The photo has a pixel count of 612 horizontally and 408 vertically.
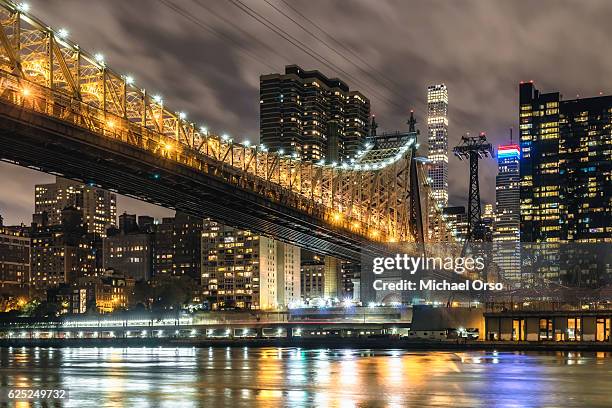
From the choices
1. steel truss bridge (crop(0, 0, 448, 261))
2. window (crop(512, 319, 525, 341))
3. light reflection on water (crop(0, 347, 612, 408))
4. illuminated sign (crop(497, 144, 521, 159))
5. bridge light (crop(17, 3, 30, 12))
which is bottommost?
window (crop(512, 319, 525, 341))

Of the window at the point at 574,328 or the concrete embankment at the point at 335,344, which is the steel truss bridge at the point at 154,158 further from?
the window at the point at 574,328

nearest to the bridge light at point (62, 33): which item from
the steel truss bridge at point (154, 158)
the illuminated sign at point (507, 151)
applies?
the steel truss bridge at point (154, 158)

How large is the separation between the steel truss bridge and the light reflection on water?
695 inches

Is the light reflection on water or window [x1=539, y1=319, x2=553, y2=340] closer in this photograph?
the light reflection on water

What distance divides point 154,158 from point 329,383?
38781mm

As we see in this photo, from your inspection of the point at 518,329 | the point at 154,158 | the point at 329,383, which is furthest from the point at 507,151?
the point at 329,383

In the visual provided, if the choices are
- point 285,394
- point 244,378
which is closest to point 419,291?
point 244,378

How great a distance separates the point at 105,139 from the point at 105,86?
7.22 meters

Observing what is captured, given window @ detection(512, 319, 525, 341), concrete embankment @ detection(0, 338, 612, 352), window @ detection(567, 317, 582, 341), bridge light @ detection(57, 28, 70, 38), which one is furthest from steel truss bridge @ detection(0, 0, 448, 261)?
window @ detection(567, 317, 582, 341)

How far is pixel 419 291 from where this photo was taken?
440 feet

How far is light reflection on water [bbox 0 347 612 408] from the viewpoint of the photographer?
127 feet

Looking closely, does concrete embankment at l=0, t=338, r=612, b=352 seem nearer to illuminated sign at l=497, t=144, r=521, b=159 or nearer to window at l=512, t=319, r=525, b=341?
window at l=512, t=319, r=525, b=341

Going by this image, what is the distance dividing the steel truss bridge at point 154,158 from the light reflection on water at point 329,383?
17649mm

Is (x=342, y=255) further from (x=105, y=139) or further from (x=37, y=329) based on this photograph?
(x=105, y=139)
